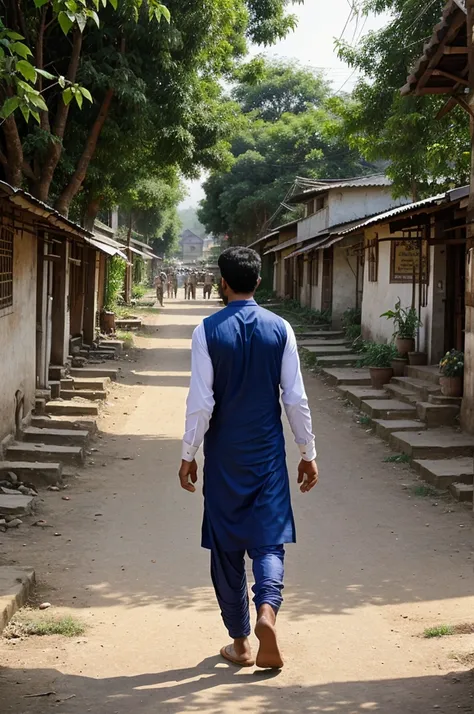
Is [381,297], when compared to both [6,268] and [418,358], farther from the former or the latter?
[6,268]

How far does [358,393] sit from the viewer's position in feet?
49.0

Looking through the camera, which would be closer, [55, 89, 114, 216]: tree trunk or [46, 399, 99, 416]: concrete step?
[46, 399, 99, 416]: concrete step

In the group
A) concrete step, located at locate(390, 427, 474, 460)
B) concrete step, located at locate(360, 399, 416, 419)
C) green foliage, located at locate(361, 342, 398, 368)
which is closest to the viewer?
concrete step, located at locate(390, 427, 474, 460)

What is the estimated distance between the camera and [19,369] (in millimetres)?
11453

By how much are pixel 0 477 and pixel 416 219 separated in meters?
8.41

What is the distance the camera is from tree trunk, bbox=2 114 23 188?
13594 millimetres

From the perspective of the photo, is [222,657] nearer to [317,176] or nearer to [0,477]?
[0,477]

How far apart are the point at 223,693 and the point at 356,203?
2681cm

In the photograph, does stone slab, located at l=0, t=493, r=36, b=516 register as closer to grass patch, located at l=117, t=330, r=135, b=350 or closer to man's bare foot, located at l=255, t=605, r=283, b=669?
man's bare foot, located at l=255, t=605, r=283, b=669

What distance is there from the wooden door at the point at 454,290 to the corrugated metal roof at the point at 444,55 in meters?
3.52

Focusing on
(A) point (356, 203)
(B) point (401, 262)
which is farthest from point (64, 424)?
(A) point (356, 203)

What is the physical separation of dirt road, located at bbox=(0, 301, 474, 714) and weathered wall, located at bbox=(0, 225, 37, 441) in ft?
3.85

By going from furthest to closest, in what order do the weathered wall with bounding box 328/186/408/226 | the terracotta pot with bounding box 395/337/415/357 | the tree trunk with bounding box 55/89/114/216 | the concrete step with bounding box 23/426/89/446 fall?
1. the weathered wall with bounding box 328/186/408/226
2. the tree trunk with bounding box 55/89/114/216
3. the terracotta pot with bounding box 395/337/415/357
4. the concrete step with bounding box 23/426/89/446

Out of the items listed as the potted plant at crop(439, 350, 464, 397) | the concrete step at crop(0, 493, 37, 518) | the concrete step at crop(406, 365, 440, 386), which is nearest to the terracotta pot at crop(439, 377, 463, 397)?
the potted plant at crop(439, 350, 464, 397)
